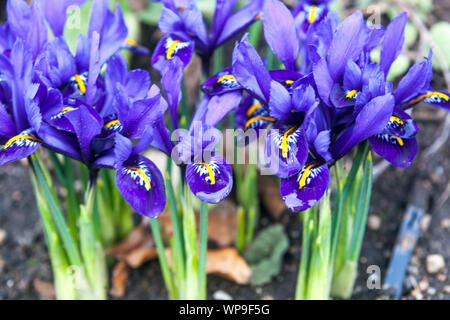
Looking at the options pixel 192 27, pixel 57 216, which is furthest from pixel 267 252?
pixel 192 27

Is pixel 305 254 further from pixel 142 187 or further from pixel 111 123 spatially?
pixel 111 123

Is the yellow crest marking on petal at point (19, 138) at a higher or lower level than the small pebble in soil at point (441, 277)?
higher

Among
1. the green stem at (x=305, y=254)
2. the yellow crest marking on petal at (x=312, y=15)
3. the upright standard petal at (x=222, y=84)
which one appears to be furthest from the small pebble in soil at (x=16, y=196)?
the yellow crest marking on petal at (x=312, y=15)

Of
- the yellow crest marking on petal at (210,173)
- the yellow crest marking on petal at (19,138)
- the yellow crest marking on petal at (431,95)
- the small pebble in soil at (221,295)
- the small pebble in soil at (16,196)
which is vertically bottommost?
the small pebble in soil at (221,295)

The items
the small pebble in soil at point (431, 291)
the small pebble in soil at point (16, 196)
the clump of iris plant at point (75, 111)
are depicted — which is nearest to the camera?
the clump of iris plant at point (75, 111)

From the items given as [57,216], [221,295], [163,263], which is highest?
[57,216]

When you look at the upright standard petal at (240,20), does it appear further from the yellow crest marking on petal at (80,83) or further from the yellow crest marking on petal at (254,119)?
the yellow crest marking on petal at (80,83)
